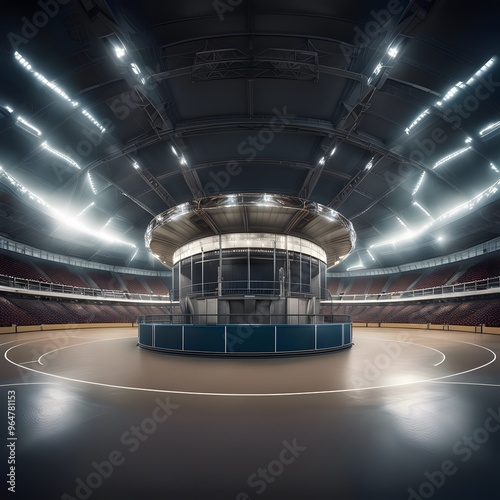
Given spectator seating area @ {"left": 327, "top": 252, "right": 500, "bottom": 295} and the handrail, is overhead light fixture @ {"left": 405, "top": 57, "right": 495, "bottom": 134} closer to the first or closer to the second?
the handrail

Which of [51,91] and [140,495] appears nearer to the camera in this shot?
[140,495]

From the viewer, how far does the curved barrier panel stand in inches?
418

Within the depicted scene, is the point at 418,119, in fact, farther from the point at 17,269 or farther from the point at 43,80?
the point at 17,269

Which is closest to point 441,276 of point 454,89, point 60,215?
point 454,89

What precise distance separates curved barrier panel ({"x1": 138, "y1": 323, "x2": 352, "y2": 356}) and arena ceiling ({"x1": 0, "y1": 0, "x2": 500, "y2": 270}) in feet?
50.3

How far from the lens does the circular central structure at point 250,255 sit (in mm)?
14898

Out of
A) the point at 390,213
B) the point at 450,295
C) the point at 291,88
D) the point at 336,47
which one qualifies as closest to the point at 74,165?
the point at 291,88

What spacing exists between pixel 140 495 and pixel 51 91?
77.9 ft

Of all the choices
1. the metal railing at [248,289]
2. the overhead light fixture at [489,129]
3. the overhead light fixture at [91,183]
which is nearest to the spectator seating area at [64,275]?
the overhead light fixture at [91,183]

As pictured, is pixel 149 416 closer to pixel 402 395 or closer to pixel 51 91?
pixel 402 395

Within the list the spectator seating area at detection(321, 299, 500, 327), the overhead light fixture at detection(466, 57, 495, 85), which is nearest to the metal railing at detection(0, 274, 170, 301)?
the spectator seating area at detection(321, 299, 500, 327)

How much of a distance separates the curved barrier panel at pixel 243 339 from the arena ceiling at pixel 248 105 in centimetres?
1534

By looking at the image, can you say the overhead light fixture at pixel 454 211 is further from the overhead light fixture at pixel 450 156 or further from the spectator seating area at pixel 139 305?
the spectator seating area at pixel 139 305

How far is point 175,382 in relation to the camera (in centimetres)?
663
